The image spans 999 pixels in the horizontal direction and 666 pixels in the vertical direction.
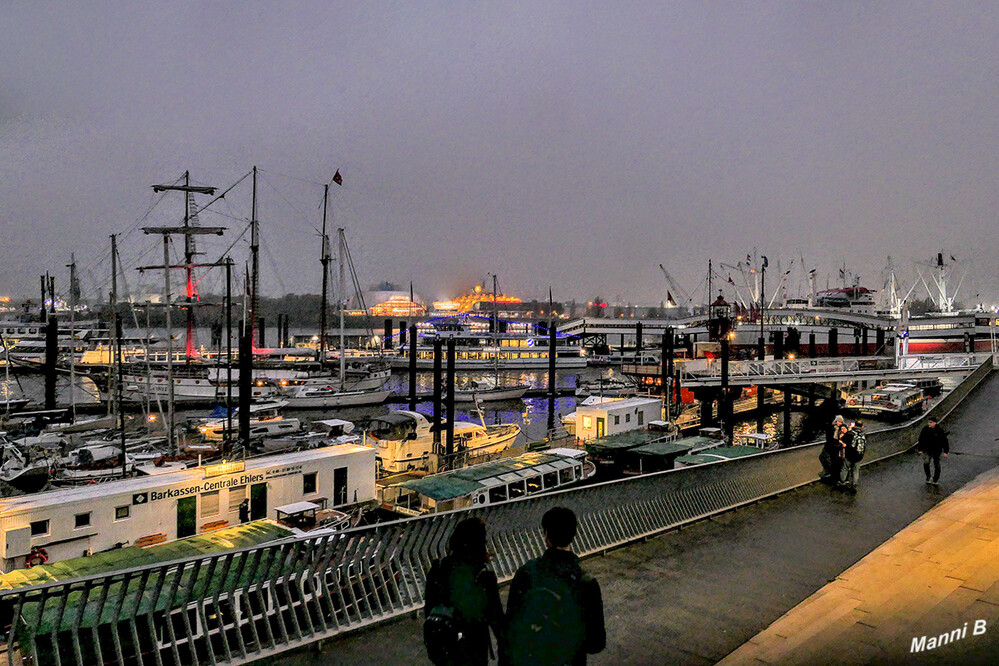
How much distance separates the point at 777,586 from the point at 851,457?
19.8 feet

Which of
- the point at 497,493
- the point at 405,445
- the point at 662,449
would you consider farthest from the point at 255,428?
the point at 662,449

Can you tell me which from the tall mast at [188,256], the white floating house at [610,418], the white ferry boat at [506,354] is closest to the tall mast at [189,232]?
the tall mast at [188,256]

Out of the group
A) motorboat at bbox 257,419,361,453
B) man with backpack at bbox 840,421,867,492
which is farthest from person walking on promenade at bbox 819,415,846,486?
motorboat at bbox 257,419,361,453

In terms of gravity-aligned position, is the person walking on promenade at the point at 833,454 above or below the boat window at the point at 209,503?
above

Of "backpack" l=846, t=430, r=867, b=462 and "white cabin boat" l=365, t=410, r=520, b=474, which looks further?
"white cabin boat" l=365, t=410, r=520, b=474

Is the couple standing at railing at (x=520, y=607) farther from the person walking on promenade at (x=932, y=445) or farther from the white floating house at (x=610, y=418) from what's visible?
the white floating house at (x=610, y=418)

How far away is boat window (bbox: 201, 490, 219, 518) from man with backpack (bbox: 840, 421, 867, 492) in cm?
1541

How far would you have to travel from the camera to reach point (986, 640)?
225 inches

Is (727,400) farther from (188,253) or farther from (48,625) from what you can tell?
(188,253)

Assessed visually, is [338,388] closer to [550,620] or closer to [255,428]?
[255,428]

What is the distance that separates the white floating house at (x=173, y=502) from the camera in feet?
45.7

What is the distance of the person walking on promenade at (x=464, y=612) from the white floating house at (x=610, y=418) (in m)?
28.5

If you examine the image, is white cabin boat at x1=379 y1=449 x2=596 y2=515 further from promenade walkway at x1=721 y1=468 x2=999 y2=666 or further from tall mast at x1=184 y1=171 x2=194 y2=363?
tall mast at x1=184 y1=171 x2=194 y2=363

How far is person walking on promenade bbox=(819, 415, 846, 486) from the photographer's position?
12.9 m
